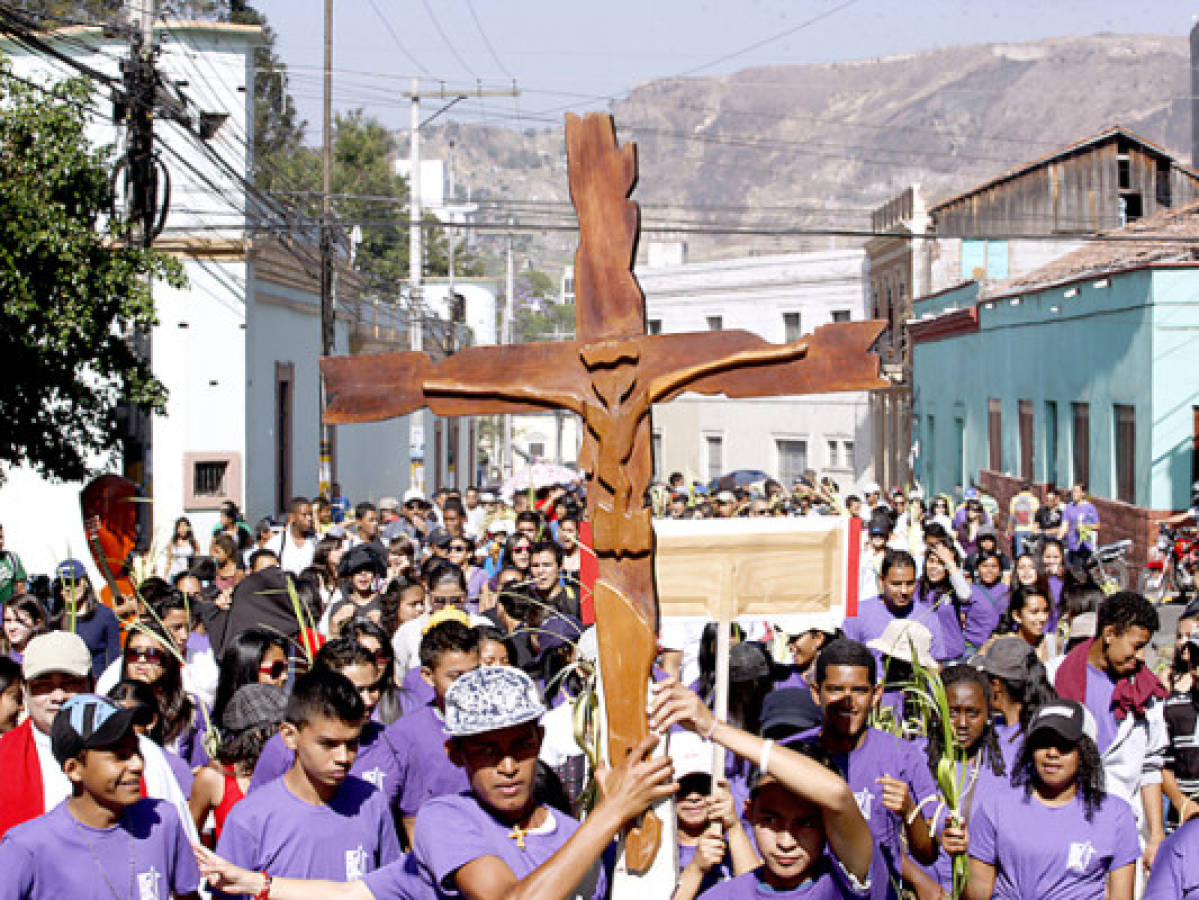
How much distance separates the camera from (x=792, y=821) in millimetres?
4254

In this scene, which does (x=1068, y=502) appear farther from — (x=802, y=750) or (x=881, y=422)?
(x=881, y=422)

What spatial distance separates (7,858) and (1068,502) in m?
20.4

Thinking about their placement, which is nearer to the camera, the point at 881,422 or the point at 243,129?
the point at 243,129

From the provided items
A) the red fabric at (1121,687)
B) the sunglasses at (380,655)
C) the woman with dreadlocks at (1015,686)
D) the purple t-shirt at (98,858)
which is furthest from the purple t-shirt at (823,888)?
the red fabric at (1121,687)

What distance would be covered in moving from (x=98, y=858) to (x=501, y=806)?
1301mm

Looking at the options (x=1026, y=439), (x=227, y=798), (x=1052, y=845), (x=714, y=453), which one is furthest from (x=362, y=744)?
(x=714, y=453)

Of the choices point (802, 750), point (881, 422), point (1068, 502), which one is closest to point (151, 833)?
point (802, 750)

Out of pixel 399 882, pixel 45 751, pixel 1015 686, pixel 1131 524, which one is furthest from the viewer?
pixel 1131 524

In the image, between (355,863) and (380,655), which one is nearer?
(355,863)

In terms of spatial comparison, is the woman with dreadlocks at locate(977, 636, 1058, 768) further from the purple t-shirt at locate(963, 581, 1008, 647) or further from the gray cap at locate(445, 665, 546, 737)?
the purple t-shirt at locate(963, 581, 1008, 647)

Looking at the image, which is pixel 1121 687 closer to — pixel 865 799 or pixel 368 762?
pixel 865 799

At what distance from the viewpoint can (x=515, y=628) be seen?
9438 mm

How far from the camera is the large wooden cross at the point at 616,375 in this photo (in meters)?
4.32

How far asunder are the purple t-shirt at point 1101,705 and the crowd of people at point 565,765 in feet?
0.07
